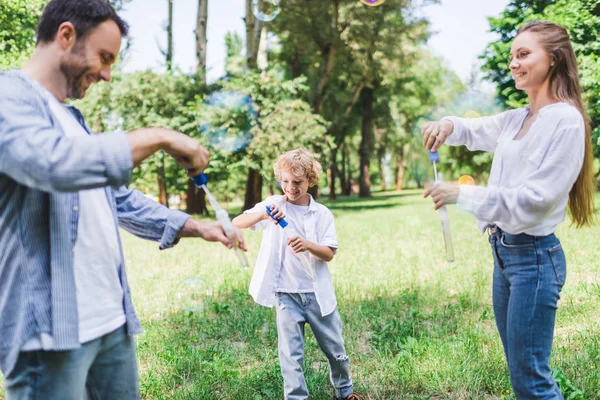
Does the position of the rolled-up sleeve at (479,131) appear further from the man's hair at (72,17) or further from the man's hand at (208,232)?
the man's hair at (72,17)

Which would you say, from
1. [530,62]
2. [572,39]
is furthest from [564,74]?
[572,39]

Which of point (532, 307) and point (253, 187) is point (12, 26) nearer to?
point (532, 307)

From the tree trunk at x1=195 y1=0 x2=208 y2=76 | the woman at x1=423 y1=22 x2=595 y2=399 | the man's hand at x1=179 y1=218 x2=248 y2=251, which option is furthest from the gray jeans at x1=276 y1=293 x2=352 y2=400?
the tree trunk at x1=195 y1=0 x2=208 y2=76

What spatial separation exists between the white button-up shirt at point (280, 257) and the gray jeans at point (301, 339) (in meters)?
0.08

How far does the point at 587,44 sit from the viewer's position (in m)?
13.1

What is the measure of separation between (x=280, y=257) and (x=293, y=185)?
484mm

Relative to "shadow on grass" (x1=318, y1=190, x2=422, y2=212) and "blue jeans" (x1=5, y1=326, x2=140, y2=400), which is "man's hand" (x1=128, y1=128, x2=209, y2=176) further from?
"shadow on grass" (x1=318, y1=190, x2=422, y2=212)

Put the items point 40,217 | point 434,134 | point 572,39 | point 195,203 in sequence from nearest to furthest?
point 40,217 → point 434,134 → point 572,39 → point 195,203

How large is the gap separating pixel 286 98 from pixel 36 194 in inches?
669

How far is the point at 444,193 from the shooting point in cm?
227

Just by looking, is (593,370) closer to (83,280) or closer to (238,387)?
(238,387)

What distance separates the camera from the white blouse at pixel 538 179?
7.16ft

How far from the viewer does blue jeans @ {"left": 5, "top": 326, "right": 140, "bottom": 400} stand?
1.65 m

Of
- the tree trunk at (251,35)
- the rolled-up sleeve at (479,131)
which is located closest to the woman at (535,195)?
the rolled-up sleeve at (479,131)
